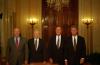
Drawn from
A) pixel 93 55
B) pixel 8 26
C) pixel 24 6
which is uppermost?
pixel 24 6

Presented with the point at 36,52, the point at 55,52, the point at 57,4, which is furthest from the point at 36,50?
the point at 57,4

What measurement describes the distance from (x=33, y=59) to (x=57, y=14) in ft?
16.2

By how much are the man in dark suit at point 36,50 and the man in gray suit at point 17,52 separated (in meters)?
0.21

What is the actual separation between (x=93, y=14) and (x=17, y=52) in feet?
17.8

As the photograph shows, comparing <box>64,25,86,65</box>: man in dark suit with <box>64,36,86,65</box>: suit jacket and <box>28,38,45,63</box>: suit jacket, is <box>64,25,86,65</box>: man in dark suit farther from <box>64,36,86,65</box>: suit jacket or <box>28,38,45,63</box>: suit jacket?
<box>28,38,45,63</box>: suit jacket

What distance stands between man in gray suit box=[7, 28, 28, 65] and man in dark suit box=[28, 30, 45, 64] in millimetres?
209

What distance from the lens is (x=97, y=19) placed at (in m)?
11.3

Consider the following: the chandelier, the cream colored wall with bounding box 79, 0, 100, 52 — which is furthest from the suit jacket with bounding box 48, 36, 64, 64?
the chandelier

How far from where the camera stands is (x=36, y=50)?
6844 mm

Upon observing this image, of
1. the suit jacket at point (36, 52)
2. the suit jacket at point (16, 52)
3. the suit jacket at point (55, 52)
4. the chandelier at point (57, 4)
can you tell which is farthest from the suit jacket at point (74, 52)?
the chandelier at point (57, 4)

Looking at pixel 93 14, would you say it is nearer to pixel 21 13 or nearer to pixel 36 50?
pixel 21 13

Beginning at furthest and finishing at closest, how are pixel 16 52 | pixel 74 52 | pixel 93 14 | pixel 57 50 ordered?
pixel 93 14 < pixel 57 50 < pixel 74 52 < pixel 16 52

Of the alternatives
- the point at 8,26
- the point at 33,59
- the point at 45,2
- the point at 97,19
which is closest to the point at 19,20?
the point at 8,26

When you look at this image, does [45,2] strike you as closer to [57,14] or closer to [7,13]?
[57,14]
